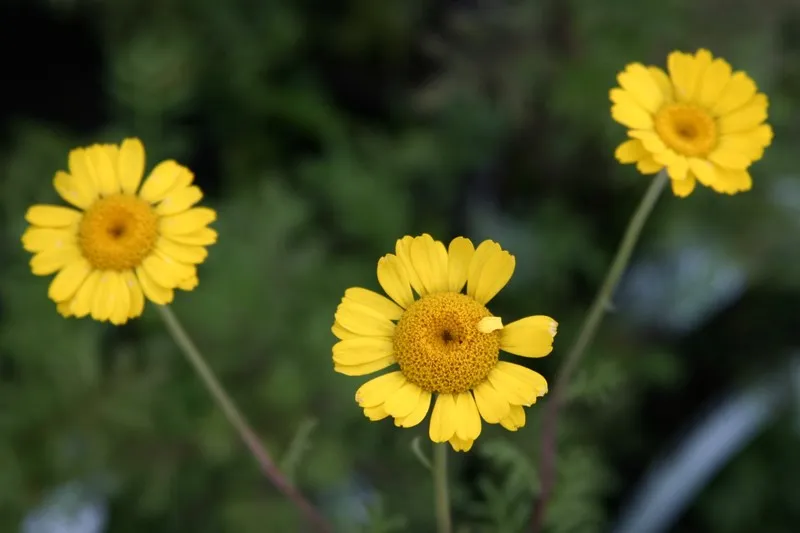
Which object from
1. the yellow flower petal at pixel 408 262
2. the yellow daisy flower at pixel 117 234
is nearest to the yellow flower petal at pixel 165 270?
the yellow daisy flower at pixel 117 234

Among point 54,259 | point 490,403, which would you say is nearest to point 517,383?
point 490,403

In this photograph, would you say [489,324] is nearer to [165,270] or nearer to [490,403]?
[490,403]

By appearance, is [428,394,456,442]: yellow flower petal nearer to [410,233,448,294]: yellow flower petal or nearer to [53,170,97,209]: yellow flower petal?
[410,233,448,294]: yellow flower petal

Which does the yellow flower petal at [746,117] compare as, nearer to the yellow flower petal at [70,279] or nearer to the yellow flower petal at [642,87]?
the yellow flower petal at [642,87]

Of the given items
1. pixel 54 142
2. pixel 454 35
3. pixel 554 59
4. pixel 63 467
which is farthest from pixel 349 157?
pixel 63 467

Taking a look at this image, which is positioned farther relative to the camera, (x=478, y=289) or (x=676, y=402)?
(x=676, y=402)

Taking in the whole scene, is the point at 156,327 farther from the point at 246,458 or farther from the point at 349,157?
the point at 349,157
